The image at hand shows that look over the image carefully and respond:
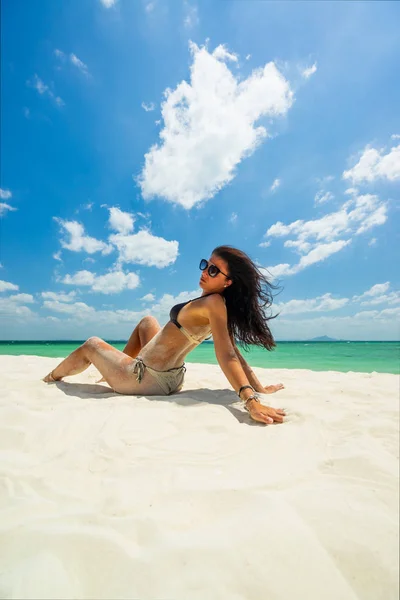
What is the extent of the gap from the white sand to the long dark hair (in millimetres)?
1206

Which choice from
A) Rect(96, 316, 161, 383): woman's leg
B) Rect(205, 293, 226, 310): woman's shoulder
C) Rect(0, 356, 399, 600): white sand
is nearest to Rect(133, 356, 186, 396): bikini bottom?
Rect(96, 316, 161, 383): woman's leg

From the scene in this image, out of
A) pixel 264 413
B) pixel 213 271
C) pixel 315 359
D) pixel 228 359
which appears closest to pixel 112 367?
pixel 228 359

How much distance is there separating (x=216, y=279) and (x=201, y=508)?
Result: 2.02m

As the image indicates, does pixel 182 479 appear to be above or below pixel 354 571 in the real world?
above

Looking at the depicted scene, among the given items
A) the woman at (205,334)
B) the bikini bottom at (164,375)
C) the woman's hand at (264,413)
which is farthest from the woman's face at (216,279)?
the woman's hand at (264,413)

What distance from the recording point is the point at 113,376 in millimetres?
3143

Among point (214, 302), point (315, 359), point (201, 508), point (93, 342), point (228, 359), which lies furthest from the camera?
point (315, 359)

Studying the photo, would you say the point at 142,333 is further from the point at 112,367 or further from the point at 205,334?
the point at 205,334

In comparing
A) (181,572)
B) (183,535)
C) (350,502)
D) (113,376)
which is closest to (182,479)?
(183,535)

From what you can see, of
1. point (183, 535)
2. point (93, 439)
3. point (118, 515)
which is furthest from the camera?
point (93, 439)

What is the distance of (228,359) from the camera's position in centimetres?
250

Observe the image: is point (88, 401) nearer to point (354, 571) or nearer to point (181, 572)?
point (181, 572)

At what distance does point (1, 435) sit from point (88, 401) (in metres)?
0.81

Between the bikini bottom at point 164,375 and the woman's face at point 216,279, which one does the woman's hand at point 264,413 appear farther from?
the woman's face at point 216,279
